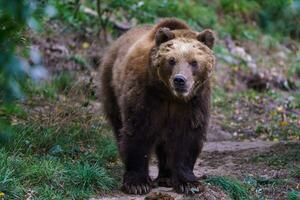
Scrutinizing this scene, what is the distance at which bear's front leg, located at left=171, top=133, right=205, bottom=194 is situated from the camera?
512 cm

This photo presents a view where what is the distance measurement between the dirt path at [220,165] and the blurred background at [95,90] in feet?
0.46

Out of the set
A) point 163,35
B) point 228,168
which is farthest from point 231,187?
point 163,35

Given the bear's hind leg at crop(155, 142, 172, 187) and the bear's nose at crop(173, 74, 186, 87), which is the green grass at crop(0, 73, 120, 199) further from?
the bear's nose at crop(173, 74, 186, 87)

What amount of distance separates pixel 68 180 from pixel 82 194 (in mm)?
253

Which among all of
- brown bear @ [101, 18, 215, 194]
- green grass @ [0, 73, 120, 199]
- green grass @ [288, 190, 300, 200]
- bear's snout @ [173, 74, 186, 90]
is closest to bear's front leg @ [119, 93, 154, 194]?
brown bear @ [101, 18, 215, 194]

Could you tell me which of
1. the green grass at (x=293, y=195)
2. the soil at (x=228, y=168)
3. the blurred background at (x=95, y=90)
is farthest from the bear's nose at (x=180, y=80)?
the green grass at (x=293, y=195)

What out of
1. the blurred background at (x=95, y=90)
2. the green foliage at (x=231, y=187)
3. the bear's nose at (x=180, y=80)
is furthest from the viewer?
the green foliage at (x=231, y=187)

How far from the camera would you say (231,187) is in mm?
5348

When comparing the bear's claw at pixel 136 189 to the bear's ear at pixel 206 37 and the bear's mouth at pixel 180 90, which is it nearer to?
the bear's mouth at pixel 180 90

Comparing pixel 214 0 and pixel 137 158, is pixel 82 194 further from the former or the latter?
pixel 214 0

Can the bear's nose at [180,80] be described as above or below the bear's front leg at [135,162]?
above

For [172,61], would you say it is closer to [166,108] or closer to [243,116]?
[166,108]

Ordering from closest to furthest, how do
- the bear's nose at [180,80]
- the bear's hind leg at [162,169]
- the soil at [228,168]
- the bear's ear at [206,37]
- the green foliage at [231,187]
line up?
the bear's nose at [180,80]
the soil at [228,168]
the bear's ear at [206,37]
the green foliage at [231,187]
the bear's hind leg at [162,169]

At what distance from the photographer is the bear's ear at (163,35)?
509cm
